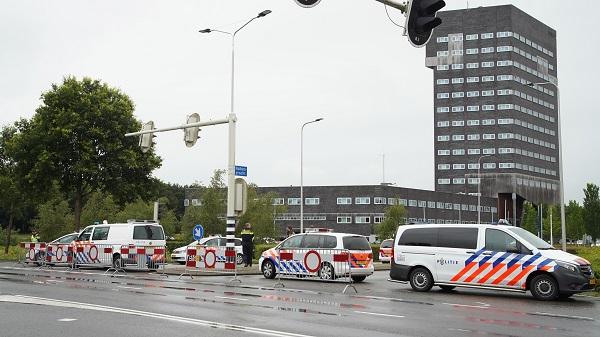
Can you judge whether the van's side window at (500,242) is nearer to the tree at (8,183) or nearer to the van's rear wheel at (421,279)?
the van's rear wheel at (421,279)

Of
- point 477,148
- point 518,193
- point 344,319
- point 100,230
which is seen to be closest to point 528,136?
point 477,148

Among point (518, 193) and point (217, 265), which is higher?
point (518, 193)

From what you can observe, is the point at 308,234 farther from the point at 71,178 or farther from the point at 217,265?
the point at 71,178

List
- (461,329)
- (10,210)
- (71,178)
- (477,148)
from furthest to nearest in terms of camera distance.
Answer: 1. (477,148)
2. (10,210)
3. (71,178)
4. (461,329)

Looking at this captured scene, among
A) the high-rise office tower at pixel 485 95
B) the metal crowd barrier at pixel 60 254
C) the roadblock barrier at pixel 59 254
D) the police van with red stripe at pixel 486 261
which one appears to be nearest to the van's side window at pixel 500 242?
the police van with red stripe at pixel 486 261

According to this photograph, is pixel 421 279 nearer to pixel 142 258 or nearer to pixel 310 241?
pixel 310 241

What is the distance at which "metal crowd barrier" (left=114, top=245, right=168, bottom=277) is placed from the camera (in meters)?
26.5

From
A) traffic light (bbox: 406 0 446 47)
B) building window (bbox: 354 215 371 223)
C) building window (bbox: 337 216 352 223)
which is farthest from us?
building window (bbox: 337 216 352 223)

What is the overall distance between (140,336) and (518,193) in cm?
11807

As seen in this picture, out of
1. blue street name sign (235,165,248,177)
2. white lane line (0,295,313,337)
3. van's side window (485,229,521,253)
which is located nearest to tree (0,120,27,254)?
blue street name sign (235,165,248,177)

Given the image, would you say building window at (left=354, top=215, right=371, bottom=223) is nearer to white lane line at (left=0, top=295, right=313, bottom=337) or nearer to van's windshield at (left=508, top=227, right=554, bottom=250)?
van's windshield at (left=508, top=227, right=554, bottom=250)

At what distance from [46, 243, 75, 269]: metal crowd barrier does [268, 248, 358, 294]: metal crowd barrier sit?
10.9m

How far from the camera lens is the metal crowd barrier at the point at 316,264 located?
2097 centimetres

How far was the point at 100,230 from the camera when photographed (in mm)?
28250
